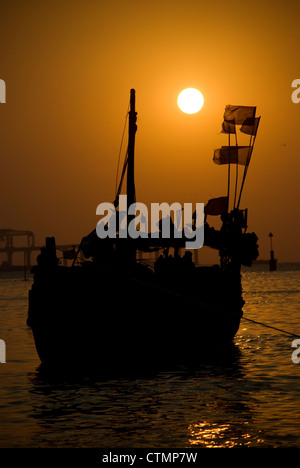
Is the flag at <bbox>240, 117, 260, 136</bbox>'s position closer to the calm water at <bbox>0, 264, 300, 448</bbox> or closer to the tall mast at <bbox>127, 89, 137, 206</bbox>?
the tall mast at <bbox>127, 89, 137, 206</bbox>

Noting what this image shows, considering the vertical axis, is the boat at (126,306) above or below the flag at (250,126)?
below

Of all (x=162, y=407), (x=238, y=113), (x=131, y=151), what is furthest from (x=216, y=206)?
(x=162, y=407)

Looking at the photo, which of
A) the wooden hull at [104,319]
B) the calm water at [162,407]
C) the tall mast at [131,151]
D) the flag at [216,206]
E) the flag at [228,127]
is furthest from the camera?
the flag at [228,127]

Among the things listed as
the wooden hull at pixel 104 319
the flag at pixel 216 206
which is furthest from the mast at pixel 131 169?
the flag at pixel 216 206

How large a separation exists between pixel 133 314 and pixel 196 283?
10.9 feet

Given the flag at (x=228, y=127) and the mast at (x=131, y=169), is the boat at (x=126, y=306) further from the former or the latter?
the flag at (x=228, y=127)

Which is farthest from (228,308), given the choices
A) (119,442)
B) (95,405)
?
(119,442)

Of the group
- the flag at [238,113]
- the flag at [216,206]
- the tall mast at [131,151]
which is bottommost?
the flag at [216,206]

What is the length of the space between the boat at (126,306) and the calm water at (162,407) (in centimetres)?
131

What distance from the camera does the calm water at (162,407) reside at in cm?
1403

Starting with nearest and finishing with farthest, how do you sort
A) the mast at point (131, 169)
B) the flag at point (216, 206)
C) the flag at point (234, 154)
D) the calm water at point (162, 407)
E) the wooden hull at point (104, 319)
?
1. the calm water at point (162, 407)
2. the wooden hull at point (104, 319)
3. the mast at point (131, 169)
4. the flag at point (216, 206)
5. the flag at point (234, 154)

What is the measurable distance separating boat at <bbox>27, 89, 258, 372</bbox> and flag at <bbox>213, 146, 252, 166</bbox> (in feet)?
15.9

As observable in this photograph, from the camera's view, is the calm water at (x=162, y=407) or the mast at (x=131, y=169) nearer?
the calm water at (x=162, y=407)
